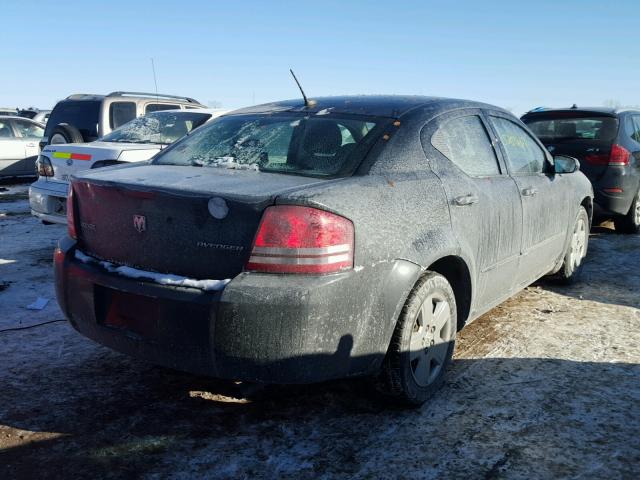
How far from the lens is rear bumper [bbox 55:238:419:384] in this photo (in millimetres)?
2543

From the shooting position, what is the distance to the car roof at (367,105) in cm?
357

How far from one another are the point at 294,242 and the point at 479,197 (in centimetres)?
148

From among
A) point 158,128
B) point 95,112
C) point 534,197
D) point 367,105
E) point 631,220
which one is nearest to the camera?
point 367,105

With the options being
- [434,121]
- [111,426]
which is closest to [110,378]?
[111,426]

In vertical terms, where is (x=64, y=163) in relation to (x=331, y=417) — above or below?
above

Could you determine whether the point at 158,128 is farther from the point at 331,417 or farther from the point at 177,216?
the point at 331,417

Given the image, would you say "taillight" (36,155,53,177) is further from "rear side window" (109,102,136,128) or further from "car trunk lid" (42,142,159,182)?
"rear side window" (109,102,136,128)

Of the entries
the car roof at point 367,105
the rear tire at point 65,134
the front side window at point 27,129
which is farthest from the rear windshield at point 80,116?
the car roof at point 367,105

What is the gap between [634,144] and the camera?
Result: 24.9ft

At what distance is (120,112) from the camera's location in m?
9.70

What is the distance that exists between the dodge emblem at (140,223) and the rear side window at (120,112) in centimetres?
721

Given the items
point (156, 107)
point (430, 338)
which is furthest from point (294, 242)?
point (156, 107)

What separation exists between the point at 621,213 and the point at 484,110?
164 inches

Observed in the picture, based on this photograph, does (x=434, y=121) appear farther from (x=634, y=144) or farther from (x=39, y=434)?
(x=634, y=144)
